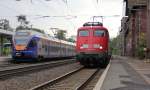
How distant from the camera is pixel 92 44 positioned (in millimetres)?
32375

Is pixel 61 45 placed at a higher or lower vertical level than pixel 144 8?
lower

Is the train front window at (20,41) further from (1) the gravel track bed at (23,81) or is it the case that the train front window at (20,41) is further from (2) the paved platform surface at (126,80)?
(1) the gravel track bed at (23,81)

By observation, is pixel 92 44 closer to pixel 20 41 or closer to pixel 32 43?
pixel 32 43

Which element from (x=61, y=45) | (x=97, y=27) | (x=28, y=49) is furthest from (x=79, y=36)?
(x=61, y=45)

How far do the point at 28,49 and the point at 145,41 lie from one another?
2819cm

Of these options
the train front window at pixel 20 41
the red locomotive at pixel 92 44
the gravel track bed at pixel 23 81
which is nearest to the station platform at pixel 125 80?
the gravel track bed at pixel 23 81

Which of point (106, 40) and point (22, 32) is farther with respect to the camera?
point (22, 32)

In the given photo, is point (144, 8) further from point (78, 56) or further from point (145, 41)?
point (78, 56)

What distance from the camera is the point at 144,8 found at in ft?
275

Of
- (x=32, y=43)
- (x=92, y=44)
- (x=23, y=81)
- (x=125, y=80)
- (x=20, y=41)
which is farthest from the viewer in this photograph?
(x=32, y=43)

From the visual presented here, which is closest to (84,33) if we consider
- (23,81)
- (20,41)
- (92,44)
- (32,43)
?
(92,44)

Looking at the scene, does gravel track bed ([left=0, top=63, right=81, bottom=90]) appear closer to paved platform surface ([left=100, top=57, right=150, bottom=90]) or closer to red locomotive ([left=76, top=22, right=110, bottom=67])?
paved platform surface ([left=100, top=57, right=150, bottom=90])

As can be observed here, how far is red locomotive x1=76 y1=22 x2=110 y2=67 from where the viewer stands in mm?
31950

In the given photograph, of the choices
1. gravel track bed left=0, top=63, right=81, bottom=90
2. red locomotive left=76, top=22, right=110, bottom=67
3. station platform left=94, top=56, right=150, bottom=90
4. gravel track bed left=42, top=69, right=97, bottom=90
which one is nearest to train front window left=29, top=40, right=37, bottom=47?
red locomotive left=76, top=22, right=110, bottom=67
